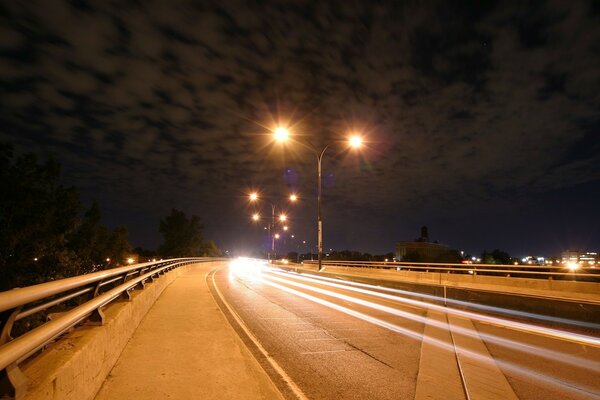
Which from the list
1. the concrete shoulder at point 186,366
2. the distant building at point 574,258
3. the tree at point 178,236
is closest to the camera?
the concrete shoulder at point 186,366

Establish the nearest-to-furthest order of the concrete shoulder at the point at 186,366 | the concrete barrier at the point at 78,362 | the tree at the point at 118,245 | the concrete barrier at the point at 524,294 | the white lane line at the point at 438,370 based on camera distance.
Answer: the concrete barrier at the point at 78,362 → the concrete shoulder at the point at 186,366 → the white lane line at the point at 438,370 → the concrete barrier at the point at 524,294 → the tree at the point at 118,245

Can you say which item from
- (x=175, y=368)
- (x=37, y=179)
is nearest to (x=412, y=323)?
(x=175, y=368)

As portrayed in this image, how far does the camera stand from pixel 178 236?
522 ft

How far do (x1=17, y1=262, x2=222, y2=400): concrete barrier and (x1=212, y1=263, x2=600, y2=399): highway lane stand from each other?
2.44m

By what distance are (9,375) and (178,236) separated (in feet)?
531

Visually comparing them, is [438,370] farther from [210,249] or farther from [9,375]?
[210,249]

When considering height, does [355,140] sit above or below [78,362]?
above

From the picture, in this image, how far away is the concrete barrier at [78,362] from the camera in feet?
12.3

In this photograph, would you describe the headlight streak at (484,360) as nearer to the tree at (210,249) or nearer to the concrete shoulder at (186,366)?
the concrete shoulder at (186,366)

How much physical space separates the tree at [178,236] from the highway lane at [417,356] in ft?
494

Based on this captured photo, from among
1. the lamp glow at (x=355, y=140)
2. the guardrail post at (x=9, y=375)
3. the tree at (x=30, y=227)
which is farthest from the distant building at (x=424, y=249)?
the guardrail post at (x=9, y=375)

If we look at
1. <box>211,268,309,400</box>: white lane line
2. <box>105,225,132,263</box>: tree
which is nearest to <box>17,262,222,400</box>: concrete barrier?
<box>211,268,309,400</box>: white lane line

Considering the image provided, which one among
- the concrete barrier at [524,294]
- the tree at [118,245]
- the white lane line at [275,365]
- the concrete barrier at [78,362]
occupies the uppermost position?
the tree at [118,245]

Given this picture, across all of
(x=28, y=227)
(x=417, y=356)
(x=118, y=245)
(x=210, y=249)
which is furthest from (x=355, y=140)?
(x=210, y=249)
